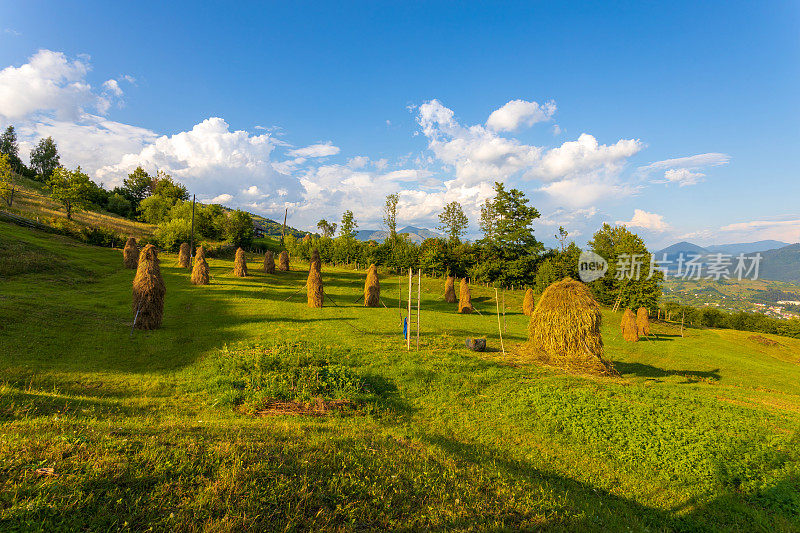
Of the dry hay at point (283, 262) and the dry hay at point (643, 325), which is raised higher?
the dry hay at point (283, 262)

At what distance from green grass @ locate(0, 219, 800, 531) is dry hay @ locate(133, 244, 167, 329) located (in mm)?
878

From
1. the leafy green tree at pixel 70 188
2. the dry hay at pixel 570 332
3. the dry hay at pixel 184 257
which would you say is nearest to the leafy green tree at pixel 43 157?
the leafy green tree at pixel 70 188

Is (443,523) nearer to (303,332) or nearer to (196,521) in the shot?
(196,521)

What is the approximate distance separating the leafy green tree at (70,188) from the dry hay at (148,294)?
1907 inches

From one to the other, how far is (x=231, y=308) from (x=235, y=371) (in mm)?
13194

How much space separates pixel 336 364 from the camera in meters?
11.7

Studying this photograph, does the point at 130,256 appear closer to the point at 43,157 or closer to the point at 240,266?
the point at 240,266

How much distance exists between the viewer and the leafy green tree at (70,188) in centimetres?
4703

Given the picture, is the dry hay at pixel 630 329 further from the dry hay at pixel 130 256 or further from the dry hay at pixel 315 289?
the dry hay at pixel 130 256

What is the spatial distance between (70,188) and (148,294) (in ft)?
165

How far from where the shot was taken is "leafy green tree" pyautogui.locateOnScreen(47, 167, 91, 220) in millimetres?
47031

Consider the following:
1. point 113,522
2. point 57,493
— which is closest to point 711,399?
point 113,522

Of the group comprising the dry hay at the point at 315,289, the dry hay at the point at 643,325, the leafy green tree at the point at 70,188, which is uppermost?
the leafy green tree at the point at 70,188

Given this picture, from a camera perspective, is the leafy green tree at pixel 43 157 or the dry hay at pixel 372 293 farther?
the leafy green tree at pixel 43 157
